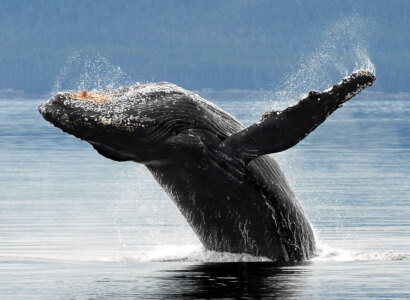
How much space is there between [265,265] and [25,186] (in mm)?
12341

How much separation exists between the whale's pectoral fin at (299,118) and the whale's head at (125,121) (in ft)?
2.60

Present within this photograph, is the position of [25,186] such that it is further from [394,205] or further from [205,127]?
[205,127]

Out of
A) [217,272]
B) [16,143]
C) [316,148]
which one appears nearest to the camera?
[217,272]

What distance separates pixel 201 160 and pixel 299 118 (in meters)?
1.08

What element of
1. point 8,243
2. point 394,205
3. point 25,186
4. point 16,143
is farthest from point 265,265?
point 16,143

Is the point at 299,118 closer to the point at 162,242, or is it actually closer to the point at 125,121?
the point at 125,121

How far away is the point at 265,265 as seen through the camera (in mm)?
11539

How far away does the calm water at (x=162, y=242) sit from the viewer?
33.5ft

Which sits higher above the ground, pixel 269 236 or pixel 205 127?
pixel 205 127

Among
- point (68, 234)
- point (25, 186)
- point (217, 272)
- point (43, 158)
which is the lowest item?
point (217, 272)

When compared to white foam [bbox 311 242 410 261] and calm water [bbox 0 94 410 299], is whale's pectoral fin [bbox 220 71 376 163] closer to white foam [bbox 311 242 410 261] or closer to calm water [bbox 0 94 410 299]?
calm water [bbox 0 94 410 299]

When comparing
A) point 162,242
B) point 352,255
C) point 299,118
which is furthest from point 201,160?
point 162,242

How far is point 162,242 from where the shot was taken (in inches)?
573

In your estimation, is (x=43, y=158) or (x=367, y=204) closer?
(x=367, y=204)
